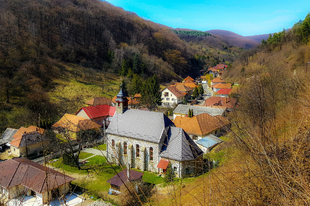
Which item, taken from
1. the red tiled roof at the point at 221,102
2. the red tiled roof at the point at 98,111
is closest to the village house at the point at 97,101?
the red tiled roof at the point at 98,111

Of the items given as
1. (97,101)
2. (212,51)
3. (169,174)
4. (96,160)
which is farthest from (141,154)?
(212,51)

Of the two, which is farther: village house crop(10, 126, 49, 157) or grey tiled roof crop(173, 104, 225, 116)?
grey tiled roof crop(173, 104, 225, 116)

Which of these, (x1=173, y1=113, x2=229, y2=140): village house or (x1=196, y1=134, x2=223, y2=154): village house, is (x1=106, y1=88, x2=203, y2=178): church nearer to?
(x1=196, y1=134, x2=223, y2=154): village house

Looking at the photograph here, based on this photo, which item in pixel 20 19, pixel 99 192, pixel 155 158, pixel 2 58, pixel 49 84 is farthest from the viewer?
pixel 20 19

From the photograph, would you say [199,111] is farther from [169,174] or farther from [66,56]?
[66,56]

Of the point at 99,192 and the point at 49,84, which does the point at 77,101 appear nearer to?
the point at 49,84

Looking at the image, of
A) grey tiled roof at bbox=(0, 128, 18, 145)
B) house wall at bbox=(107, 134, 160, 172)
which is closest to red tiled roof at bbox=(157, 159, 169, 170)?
house wall at bbox=(107, 134, 160, 172)

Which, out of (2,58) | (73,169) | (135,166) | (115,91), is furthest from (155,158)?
(2,58)
